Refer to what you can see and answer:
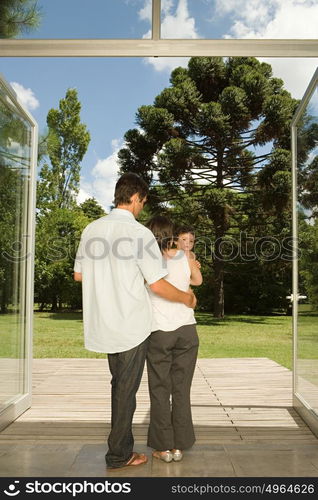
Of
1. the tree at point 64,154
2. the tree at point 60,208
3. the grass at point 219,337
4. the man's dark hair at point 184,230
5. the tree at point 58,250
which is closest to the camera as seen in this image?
the man's dark hair at point 184,230

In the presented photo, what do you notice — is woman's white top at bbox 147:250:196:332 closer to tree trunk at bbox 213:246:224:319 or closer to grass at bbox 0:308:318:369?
grass at bbox 0:308:318:369

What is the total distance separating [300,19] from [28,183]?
1.80 meters

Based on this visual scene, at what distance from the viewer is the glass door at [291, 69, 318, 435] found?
3.00 meters

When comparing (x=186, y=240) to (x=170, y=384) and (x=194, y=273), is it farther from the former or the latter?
(x=170, y=384)

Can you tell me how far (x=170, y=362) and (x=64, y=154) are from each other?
510 inches

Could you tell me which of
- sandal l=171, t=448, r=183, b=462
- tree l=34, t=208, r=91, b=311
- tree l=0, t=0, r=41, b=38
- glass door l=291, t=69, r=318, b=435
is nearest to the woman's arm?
sandal l=171, t=448, r=183, b=462

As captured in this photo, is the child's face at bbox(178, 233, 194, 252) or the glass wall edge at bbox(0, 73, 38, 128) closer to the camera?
the child's face at bbox(178, 233, 194, 252)

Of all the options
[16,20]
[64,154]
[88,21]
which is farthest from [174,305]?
[64,154]

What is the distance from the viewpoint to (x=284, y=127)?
41.9ft

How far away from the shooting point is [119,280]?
2.19 meters

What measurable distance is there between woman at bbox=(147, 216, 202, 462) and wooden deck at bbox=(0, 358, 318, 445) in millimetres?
431

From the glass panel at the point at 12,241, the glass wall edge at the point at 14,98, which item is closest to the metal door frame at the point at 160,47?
the glass wall edge at the point at 14,98

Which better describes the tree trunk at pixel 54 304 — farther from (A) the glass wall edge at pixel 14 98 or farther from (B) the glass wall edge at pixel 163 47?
(B) the glass wall edge at pixel 163 47

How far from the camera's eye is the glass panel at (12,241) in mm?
3031
